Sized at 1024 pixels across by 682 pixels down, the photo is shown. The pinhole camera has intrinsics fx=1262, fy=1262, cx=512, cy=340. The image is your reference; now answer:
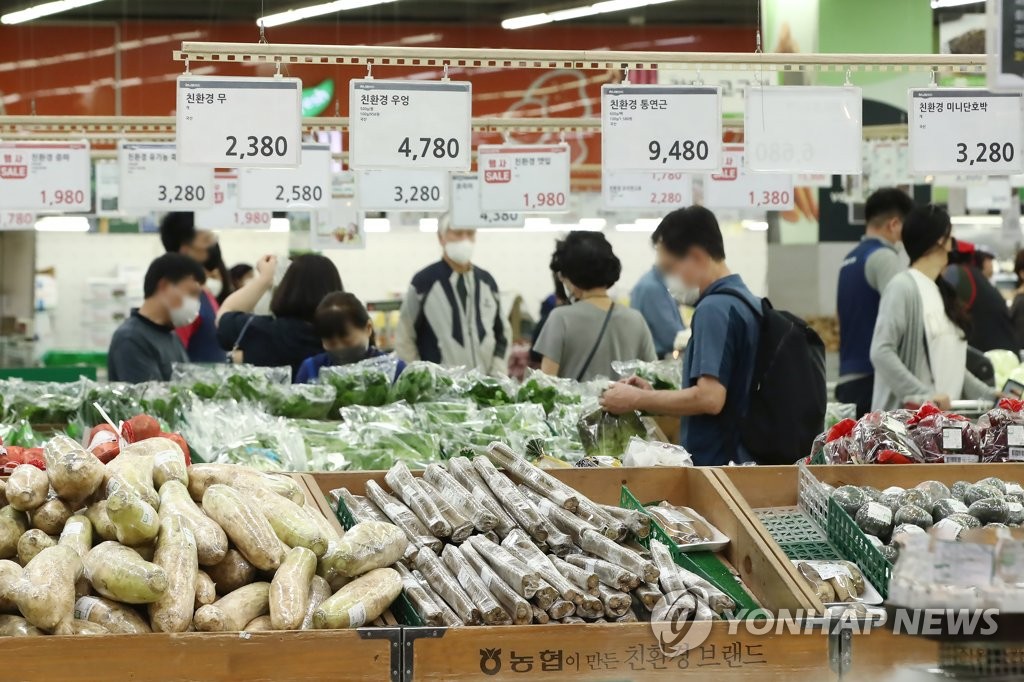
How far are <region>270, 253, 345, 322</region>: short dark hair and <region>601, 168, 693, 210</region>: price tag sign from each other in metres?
1.75

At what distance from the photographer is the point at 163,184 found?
285 inches

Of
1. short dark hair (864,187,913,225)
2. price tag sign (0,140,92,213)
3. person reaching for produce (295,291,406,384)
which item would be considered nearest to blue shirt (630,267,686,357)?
short dark hair (864,187,913,225)

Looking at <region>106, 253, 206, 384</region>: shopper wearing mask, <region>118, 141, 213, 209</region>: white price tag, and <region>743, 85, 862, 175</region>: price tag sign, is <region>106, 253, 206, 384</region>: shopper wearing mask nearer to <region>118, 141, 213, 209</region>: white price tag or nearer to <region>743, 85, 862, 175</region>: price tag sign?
<region>118, 141, 213, 209</region>: white price tag

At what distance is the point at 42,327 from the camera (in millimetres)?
13000

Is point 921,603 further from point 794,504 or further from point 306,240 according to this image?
point 306,240

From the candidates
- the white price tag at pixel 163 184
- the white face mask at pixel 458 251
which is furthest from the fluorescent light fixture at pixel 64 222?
the white face mask at pixel 458 251

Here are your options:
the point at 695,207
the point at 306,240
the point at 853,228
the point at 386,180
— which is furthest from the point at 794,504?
the point at 306,240

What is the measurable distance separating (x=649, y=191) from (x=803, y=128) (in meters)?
2.26

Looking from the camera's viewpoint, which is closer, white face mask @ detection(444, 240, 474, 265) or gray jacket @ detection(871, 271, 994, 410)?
gray jacket @ detection(871, 271, 994, 410)

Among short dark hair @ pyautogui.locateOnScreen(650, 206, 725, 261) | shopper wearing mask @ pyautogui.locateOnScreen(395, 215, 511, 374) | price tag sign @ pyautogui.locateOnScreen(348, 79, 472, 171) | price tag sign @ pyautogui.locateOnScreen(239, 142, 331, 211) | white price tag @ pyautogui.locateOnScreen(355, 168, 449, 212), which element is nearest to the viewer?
short dark hair @ pyautogui.locateOnScreen(650, 206, 725, 261)

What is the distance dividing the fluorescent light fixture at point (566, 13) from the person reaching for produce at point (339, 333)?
23.0ft

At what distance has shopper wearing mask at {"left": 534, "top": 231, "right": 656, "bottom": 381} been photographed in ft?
20.2

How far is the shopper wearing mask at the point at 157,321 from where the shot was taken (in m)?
6.42

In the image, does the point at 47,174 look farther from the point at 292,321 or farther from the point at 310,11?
the point at 310,11
